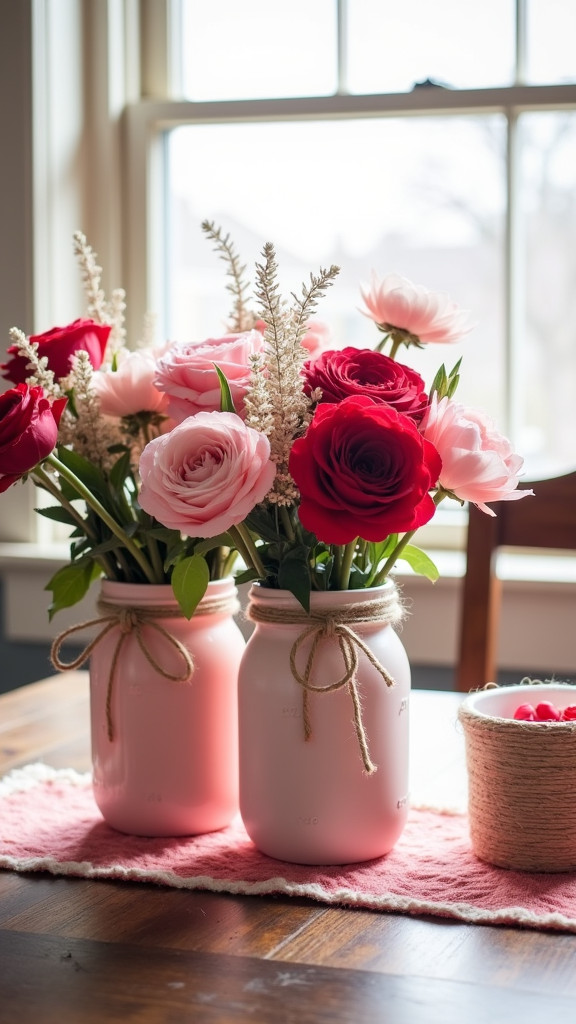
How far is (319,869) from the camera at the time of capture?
A: 834 millimetres

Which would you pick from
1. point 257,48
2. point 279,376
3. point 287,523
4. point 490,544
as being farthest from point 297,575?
point 257,48

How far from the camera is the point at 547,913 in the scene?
2.46ft

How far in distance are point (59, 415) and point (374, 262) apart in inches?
56.4

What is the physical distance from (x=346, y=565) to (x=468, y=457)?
0.13 meters

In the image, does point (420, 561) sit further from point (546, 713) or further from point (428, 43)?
point (428, 43)

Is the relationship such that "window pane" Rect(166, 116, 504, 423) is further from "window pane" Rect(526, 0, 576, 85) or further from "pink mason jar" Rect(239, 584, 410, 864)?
"pink mason jar" Rect(239, 584, 410, 864)

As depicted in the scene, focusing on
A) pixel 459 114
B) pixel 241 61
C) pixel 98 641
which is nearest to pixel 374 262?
pixel 459 114

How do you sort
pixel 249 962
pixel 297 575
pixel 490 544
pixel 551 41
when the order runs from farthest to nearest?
pixel 551 41
pixel 490 544
pixel 297 575
pixel 249 962

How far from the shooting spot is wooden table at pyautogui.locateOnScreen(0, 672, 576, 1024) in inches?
24.8

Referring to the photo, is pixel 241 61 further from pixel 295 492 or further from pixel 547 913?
pixel 547 913

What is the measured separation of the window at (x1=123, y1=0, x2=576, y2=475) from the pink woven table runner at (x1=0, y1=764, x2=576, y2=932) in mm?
1237

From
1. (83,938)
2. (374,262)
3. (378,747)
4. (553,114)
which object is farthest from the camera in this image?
(374,262)

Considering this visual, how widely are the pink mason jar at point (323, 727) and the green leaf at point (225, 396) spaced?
0.44ft

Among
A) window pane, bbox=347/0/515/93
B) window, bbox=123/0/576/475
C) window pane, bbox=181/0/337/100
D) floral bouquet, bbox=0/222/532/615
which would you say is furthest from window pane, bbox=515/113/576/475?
floral bouquet, bbox=0/222/532/615
